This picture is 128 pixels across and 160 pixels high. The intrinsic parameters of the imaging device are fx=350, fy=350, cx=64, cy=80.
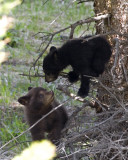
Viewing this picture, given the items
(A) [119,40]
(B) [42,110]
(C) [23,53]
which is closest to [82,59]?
(A) [119,40]

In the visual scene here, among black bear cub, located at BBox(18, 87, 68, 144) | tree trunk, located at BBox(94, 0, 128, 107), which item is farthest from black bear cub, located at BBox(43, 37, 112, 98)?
black bear cub, located at BBox(18, 87, 68, 144)

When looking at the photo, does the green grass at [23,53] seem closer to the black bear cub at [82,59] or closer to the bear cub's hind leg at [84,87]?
the black bear cub at [82,59]

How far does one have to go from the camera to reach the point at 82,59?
5047 mm

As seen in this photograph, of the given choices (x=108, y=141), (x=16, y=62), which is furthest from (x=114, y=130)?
(x=16, y=62)

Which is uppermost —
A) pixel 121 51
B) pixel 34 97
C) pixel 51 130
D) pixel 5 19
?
pixel 5 19

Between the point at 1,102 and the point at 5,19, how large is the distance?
16.8 ft

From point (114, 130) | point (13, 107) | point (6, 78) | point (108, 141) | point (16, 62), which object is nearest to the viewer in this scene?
point (108, 141)

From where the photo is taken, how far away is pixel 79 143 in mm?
4637

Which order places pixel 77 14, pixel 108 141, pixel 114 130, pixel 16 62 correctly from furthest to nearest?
pixel 77 14 < pixel 16 62 < pixel 114 130 < pixel 108 141

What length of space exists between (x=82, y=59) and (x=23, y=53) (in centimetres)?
465

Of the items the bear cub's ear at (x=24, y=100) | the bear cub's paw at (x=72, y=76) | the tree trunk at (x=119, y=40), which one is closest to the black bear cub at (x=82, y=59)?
the bear cub's paw at (x=72, y=76)

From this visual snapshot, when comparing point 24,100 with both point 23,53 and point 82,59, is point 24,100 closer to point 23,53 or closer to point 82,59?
point 82,59

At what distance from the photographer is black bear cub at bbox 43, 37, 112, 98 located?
482 cm

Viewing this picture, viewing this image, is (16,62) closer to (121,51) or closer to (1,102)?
(1,102)
